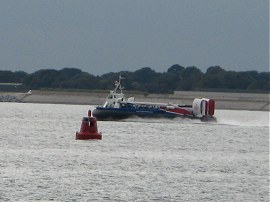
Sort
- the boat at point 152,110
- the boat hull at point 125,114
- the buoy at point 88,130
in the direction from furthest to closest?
the boat at point 152,110, the boat hull at point 125,114, the buoy at point 88,130

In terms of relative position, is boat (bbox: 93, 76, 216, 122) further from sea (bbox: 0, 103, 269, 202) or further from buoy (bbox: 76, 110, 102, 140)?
buoy (bbox: 76, 110, 102, 140)

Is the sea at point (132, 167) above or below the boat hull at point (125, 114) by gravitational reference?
below

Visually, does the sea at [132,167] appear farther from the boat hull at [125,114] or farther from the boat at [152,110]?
the boat at [152,110]

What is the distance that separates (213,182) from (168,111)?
64899mm

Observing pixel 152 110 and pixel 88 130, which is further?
pixel 152 110

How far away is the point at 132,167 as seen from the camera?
197ft

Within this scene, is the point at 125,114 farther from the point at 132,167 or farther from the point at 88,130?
the point at 132,167

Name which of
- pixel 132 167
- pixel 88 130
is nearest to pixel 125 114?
pixel 88 130

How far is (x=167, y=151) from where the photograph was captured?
73.6 meters

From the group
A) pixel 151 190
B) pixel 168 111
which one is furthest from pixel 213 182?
pixel 168 111

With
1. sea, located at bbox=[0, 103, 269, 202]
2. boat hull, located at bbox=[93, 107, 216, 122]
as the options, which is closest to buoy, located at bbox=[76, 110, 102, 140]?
sea, located at bbox=[0, 103, 269, 202]

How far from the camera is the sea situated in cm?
4878

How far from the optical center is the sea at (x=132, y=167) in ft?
160

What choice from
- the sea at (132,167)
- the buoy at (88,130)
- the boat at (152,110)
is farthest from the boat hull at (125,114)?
the buoy at (88,130)
